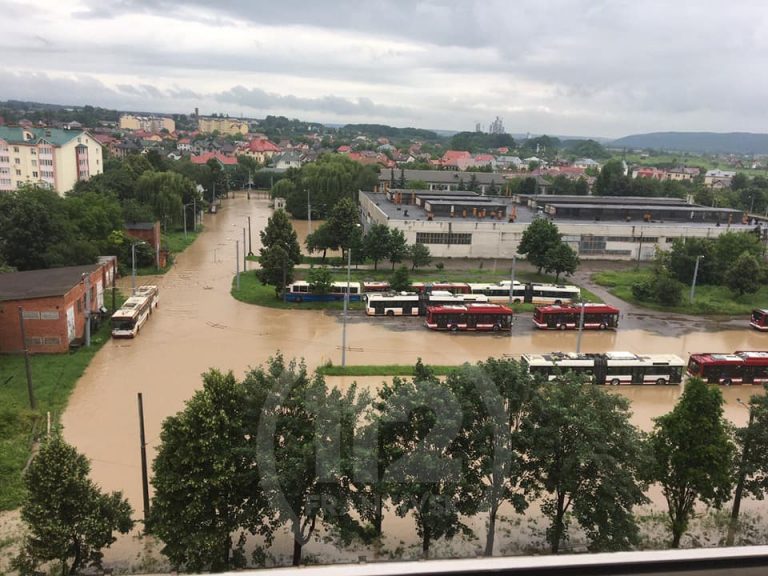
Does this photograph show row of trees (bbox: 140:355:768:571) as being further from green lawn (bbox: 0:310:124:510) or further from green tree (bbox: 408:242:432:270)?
green tree (bbox: 408:242:432:270)

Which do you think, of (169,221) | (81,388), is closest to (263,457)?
(81,388)

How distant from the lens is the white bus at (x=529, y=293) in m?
18.4

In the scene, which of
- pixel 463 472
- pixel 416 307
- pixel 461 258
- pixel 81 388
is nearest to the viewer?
pixel 463 472

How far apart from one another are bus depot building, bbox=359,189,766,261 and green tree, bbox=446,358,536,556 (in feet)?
55.7

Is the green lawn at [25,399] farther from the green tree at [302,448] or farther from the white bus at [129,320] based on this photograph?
the green tree at [302,448]

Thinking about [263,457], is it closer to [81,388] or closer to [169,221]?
[81,388]

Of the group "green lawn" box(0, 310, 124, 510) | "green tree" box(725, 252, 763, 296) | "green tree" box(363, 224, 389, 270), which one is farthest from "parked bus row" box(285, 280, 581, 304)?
"green lawn" box(0, 310, 124, 510)

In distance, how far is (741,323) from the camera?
17.5m

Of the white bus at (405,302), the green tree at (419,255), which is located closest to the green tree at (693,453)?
the white bus at (405,302)

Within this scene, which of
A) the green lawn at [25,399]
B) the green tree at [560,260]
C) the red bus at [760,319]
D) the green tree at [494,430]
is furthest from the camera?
the green tree at [560,260]

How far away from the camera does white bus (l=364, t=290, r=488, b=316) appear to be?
54.5 ft

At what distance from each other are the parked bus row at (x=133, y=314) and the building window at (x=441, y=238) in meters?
10.8

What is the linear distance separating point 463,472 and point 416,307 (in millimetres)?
10724

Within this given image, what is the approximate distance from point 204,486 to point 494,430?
2.90 metres
